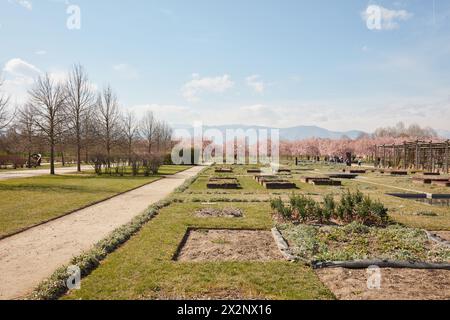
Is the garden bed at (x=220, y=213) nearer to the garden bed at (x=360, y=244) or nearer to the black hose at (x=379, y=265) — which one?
the garden bed at (x=360, y=244)

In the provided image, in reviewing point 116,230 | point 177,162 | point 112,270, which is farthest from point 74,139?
point 112,270

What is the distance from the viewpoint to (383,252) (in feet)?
24.1

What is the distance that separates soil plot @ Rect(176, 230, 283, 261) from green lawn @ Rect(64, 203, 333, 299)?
16.1 inches

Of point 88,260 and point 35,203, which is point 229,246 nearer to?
point 88,260

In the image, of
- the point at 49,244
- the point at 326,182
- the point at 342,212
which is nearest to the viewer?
the point at 49,244

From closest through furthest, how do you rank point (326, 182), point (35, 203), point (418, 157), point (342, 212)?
1. point (342, 212)
2. point (35, 203)
3. point (326, 182)
4. point (418, 157)

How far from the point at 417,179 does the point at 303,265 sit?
69.8 feet

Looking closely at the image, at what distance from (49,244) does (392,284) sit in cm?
719

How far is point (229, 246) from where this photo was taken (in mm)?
7809

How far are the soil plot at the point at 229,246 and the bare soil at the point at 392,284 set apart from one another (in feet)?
4.69

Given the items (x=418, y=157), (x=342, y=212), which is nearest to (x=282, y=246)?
(x=342, y=212)

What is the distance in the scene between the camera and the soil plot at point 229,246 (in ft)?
23.0

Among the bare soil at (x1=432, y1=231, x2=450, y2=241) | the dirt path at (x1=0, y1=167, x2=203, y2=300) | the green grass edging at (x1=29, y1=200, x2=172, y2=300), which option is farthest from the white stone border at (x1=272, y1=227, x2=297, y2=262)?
the dirt path at (x1=0, y1=167, x2=203, y2=300)

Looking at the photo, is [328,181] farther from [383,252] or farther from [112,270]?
[112,270]
